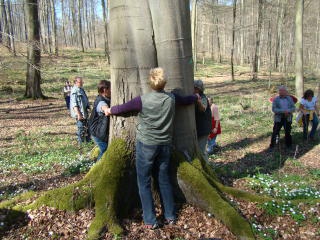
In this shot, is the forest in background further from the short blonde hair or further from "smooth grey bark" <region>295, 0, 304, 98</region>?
the short blonde hair

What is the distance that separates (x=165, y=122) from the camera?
4.25 metres

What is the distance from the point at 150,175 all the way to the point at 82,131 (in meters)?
5.69

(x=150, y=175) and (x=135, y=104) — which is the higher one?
(x=135, y=104)

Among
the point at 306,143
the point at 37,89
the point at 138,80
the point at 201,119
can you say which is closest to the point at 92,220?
the point at 138,80

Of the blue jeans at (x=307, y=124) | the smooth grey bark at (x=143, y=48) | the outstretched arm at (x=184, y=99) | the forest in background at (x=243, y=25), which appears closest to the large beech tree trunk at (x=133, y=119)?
the smooth grey bark at (x=143, y=48)

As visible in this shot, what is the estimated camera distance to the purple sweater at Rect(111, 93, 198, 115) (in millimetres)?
4295

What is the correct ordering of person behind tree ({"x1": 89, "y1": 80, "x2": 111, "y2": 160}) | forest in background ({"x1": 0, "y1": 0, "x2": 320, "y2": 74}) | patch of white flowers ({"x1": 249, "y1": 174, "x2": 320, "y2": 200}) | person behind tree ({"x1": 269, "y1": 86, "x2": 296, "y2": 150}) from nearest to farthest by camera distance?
1. patch of white flowers ({"x1": 249, "y1": 174, "x2": 320, "y2": 200})
2. person behind tree ({"x1": 89, "y1": 80, "x2": 111, "y2": 160})
3. person behind tree ({"x1": 269, "y1": 86, "x2": 296, "y2": 150})
4. forest in background ({"x1": 0, "y1": 0, "x2": 320, "y2": 74})

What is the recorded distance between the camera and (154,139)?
14.0ft

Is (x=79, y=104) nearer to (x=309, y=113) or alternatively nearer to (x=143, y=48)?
(x=143, y=48)

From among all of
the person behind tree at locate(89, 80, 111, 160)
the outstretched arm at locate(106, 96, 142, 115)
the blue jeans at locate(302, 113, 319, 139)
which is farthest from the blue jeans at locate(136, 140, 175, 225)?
the blue jeans at locate(302, 113, 319, 139)

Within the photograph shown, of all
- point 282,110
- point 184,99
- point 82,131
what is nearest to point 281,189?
point 184,99

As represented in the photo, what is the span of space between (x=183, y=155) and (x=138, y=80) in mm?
1322

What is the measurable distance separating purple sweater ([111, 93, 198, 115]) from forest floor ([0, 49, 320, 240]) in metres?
1.46

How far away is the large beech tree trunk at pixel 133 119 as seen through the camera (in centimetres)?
443
